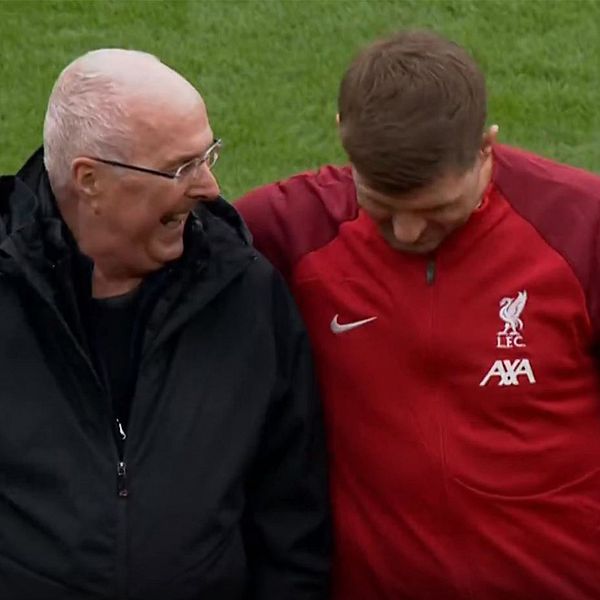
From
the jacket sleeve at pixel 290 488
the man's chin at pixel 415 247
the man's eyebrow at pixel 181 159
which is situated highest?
the man's eyebrow at pixel 181 159

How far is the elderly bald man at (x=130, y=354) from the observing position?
3148mm

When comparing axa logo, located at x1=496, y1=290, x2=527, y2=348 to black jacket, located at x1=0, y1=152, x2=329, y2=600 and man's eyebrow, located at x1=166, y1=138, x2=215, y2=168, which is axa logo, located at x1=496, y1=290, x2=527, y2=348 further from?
man's eyebrow, located at x1=166, y1=138, x2=215, y2=168

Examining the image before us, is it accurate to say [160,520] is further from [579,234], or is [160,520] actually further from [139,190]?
[579,234]

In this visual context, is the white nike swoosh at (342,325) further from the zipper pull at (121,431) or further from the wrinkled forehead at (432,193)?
the zipper pull at (121,431)

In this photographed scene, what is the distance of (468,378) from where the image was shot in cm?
324

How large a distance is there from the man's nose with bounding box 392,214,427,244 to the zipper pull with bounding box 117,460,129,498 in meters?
0.71

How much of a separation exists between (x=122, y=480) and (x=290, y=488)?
1.25ft

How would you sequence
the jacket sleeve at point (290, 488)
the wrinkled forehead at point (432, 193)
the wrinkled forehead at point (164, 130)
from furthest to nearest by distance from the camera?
1. the jacket sleeve at point (290, 488)
2. the wrinkled forehead at point (164, 130)
3. the wrinkled forehead at point (432, 193)

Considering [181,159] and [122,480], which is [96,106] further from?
[122,480]

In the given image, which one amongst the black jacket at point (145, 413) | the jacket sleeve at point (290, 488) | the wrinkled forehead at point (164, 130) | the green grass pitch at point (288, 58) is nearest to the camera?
the wrinkled forehead at point (164, 130)

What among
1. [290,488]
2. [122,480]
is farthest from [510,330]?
[122,480]

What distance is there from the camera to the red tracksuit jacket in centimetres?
320

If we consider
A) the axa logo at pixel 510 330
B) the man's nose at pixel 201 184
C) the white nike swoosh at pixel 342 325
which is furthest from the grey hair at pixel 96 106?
the axa logo at pixel 510 330

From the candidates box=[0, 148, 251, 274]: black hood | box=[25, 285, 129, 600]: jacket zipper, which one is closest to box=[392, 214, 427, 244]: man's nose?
box=[0, 148, 251, 274]: black hood
